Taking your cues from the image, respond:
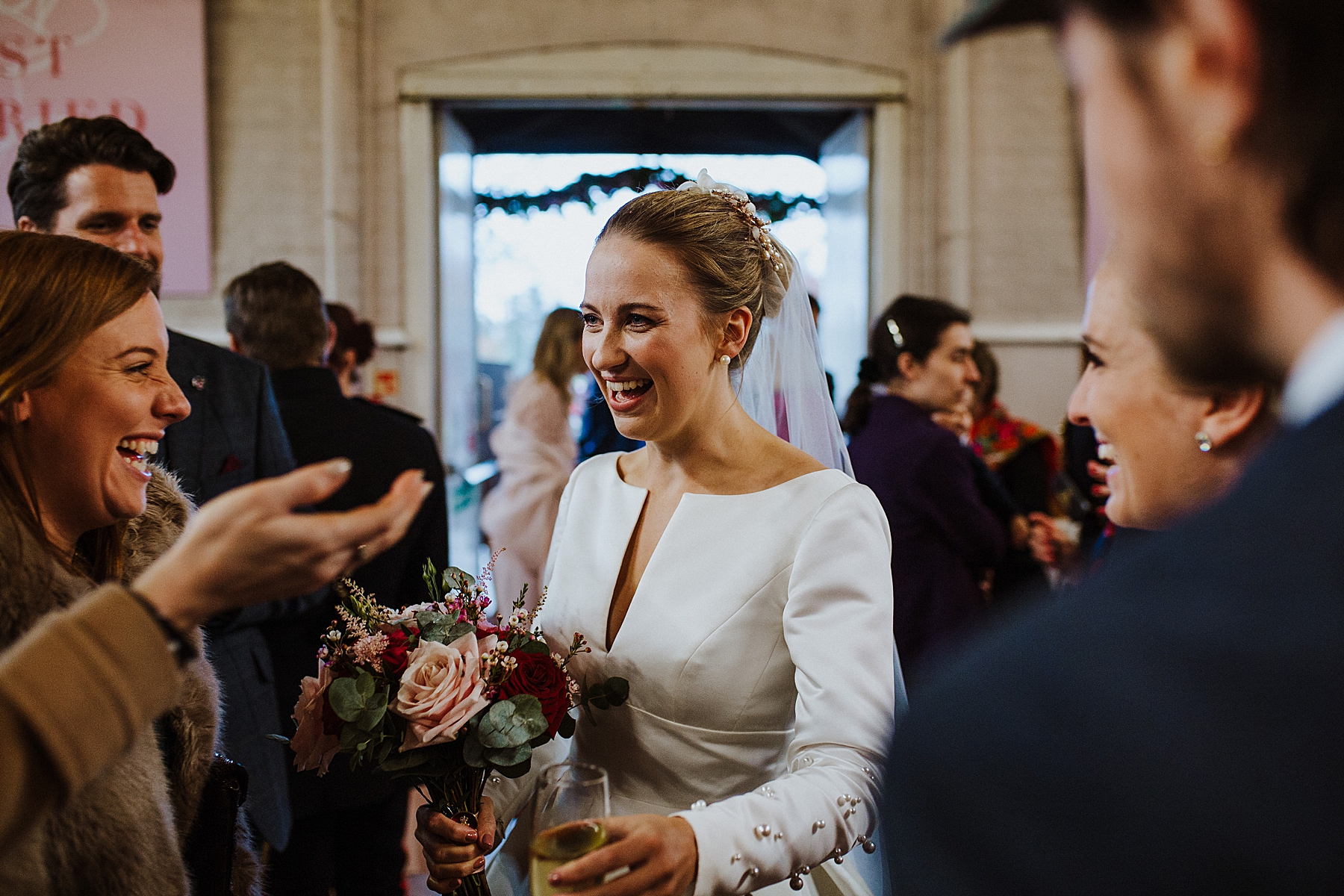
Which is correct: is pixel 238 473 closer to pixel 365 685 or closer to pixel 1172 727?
pixel 365 685

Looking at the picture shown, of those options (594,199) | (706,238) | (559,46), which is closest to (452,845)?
(706,238)

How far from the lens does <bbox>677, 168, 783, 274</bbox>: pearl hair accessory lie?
1.90m

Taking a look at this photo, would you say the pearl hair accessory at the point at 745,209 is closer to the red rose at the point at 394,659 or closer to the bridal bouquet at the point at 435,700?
the bridal bouquet at the point at 435,700

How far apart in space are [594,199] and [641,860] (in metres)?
6.75

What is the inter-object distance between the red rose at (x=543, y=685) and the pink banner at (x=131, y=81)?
5.64 meters

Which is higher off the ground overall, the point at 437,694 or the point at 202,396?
the point at 202,396

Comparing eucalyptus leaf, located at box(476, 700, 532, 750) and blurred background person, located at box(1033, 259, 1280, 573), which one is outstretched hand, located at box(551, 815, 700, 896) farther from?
blurred background person, located at box(1033, 259, 1280, 573)

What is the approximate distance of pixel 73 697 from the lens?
2.52 feet

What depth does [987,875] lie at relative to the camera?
50 cm

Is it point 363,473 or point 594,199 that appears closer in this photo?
point 363,473

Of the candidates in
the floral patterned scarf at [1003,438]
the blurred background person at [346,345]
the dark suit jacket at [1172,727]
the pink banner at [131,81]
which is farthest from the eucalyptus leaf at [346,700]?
the pink banner at [131,81]

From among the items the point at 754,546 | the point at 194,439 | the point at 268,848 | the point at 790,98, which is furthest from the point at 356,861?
the point at 790,98

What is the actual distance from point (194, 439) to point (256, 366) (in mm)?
252

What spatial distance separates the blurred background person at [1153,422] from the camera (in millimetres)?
1085
